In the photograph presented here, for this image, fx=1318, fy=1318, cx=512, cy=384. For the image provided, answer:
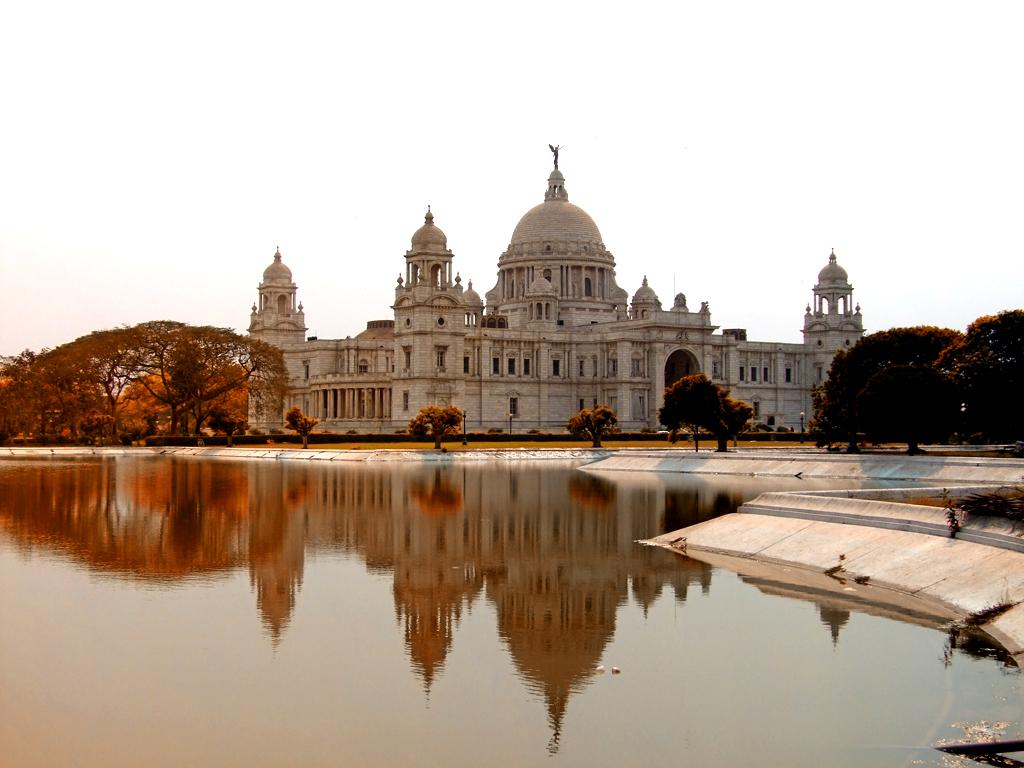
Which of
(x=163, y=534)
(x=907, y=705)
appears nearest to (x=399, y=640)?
(x=907, y=705)

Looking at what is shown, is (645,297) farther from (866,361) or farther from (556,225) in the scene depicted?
(866,361)

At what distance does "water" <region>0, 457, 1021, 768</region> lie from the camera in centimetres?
1569

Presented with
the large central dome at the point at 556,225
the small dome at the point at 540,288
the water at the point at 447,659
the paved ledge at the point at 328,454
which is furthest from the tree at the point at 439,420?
the large central dome at the point at 556,225

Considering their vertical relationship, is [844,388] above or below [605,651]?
above

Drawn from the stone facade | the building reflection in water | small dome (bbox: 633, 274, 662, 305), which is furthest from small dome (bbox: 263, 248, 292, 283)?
the building reflection in water

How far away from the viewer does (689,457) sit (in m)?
68.4

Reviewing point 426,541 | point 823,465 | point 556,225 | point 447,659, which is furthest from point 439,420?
point 447,659

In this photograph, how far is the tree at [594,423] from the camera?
86.4 meters

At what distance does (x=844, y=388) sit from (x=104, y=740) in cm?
5603

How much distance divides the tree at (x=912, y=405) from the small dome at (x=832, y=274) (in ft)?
266

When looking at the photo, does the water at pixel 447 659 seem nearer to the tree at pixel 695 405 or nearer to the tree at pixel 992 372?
the tree at pixel 992 372

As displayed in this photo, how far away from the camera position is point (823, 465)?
5816 centimetres

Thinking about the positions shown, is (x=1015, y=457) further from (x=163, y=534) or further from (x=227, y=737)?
(x=227, y=737)

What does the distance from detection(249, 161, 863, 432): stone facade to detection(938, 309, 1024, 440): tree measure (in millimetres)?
58166
